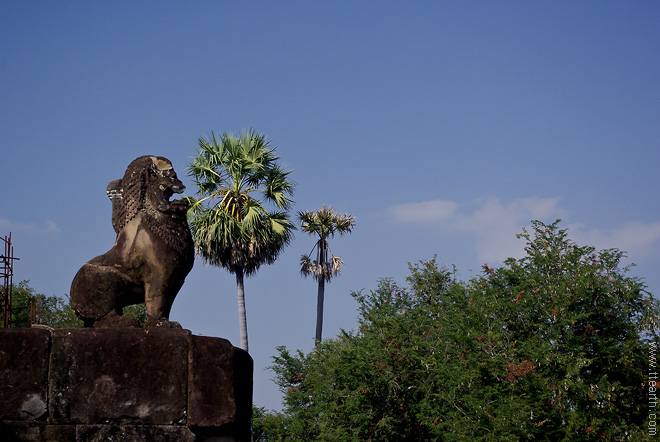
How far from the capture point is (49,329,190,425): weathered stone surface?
16.7 feet

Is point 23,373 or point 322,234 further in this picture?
point 322,234

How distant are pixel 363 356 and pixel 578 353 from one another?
5.81 metres

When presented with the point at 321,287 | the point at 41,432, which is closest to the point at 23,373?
the point at 41,432

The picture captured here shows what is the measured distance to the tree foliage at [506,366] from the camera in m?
18.1

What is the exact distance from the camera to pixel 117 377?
5.13 metres

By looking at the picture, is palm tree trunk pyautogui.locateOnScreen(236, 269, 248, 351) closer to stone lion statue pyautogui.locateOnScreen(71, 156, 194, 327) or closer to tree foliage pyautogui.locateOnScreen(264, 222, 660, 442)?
tree foliage pyautogui.locateOnScreen(264, 222, 660, 442)

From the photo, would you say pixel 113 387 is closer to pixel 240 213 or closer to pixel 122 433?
pixel 122 433

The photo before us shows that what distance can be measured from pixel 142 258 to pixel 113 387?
1.07 metres

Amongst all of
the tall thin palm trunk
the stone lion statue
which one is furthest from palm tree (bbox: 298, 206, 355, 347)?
the stone lion statue

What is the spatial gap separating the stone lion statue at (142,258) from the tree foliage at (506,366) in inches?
499

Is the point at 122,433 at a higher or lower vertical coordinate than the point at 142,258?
lower

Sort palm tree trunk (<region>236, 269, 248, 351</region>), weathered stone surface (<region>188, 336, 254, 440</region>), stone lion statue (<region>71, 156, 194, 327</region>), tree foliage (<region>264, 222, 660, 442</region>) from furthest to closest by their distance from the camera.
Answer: palm tree trunk (<region>236, 269, 248, 351</region>) → tree foliage (<region>264, 222, 660, 442</region>) → stone lion statue (<region>71, 156, 194, 327</region>) → weathered stone surface (<region>188, 336, 254, 440</region>)

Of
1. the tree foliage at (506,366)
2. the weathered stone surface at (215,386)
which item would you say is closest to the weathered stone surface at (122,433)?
the weathered stone surface at (215,386)

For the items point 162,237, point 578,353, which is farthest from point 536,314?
point 162,237
